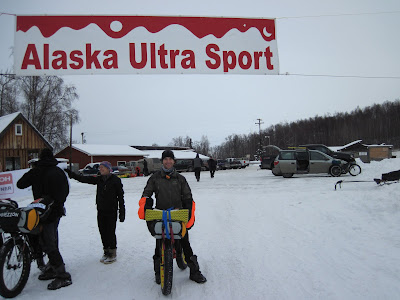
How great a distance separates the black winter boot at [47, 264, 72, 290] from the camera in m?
3.61

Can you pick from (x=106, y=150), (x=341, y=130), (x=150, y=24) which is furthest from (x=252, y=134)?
(x=150, y=24)

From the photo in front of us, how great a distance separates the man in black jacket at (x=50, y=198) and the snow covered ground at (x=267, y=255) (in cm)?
21

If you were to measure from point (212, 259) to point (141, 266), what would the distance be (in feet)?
3.53

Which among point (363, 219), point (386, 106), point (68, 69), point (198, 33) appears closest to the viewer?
point (68, 69)

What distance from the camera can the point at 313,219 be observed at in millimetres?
6703

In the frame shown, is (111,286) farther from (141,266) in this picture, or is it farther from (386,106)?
(386,106)

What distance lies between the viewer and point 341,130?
101375mm

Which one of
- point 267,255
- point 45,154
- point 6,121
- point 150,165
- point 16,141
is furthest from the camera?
point 150,165

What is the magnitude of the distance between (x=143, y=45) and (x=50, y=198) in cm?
307

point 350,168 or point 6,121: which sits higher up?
point 6,121

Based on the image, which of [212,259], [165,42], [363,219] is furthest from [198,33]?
[363,219]

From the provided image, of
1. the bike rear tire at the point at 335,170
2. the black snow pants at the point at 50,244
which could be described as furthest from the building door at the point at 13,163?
the black snow pants at the point at 50,244

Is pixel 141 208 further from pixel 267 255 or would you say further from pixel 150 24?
pixel 150 24

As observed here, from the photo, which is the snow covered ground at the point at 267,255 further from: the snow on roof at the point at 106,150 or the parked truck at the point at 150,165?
the snow on roof at the point at 106,150
